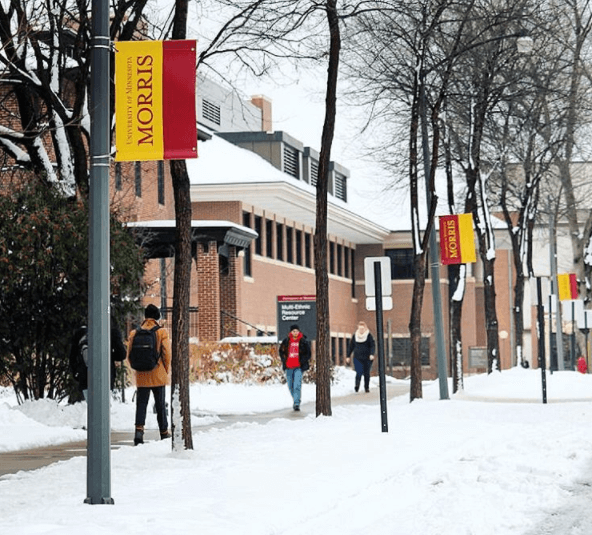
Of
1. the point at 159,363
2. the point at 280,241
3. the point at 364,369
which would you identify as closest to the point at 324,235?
the point at 159,363

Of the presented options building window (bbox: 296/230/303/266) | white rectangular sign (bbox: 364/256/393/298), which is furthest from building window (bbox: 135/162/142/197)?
white rectangular sign (bbox: 364/256/393/298)

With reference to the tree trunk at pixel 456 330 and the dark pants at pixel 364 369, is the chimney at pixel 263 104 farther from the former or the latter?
the dark pants at pixel 364 369

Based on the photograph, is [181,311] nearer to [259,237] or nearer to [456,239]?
[456,239]

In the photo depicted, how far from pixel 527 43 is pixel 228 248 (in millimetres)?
19533

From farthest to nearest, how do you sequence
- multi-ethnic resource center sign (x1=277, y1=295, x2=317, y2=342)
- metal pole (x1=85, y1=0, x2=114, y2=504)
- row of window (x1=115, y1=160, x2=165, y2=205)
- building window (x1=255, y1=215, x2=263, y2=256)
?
building window (x1=255, y1=215, x2=263, y2=256) → row of window (x1=115, y1=160, x2=165, y2=205) → multi-ethnic resource center sign (x1=277, y1=295, x2=317, y2=342) → metal pole (x1=85, y1=0, x2=114, y2=504)

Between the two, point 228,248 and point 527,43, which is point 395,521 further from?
point 228,248

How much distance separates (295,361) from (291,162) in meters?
Answer: 32.6

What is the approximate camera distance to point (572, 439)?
62.5 ft

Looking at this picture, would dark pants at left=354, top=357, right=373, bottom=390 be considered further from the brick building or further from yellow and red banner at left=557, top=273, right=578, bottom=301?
yellow and red banner at left=557, top=273, right=578, bottom=301

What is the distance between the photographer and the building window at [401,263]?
76375 millimetres

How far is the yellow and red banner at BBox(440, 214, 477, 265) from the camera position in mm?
32750

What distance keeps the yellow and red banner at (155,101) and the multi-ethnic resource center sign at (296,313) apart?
23.1m

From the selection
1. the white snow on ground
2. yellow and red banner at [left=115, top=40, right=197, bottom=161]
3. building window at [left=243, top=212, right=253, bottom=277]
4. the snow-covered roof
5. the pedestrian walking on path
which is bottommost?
the white snow on ground

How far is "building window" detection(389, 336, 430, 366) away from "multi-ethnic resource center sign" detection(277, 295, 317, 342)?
121 ft
